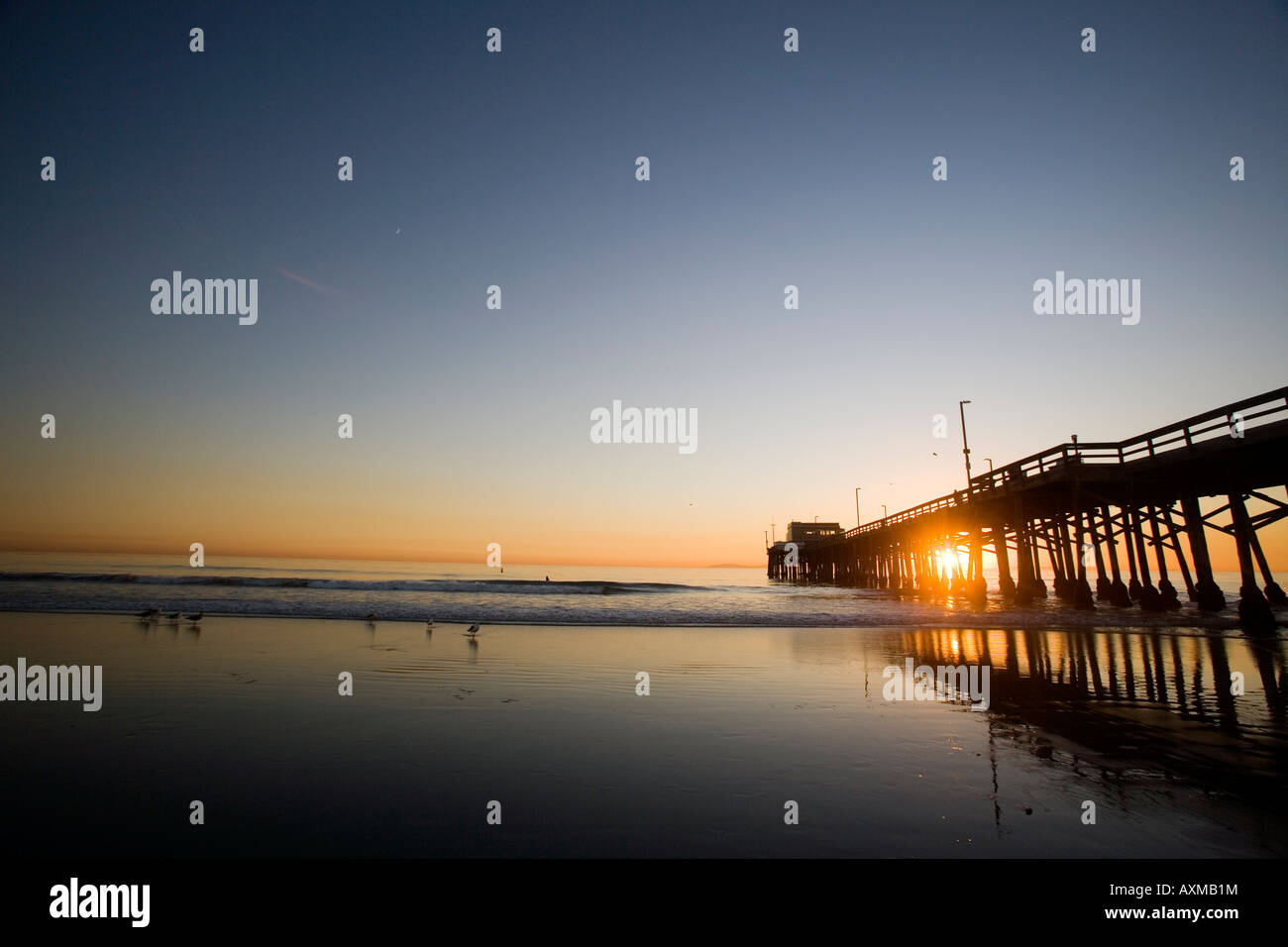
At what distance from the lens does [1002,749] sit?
18.6ft

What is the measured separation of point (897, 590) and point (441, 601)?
32231mm

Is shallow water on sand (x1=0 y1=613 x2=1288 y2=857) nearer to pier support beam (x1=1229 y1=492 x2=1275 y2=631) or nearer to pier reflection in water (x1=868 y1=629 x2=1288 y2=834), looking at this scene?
pier reflection in water (x1=868 y1=629 x2=1288 y2=834)

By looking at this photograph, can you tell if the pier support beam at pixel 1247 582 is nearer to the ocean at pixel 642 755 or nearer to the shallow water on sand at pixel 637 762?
the ocean at pixel 642 755

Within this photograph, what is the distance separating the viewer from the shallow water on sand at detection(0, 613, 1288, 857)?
3.72 m

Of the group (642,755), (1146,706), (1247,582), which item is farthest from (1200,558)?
(642,755)

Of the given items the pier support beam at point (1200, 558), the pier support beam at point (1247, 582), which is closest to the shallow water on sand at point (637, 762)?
the pier support beam at point (1247, 582)

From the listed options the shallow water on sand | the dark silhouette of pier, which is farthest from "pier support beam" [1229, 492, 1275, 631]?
the shallow water on sand

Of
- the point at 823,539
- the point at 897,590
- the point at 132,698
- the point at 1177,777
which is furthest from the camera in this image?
the point at 823,539

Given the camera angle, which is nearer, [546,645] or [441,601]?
[546,645]

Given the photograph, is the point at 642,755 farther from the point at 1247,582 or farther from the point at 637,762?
the point at 1247,582
